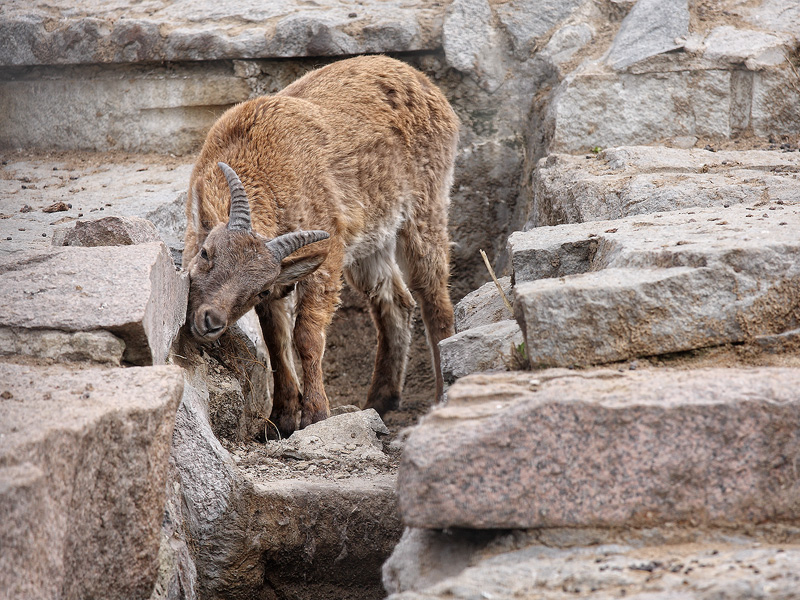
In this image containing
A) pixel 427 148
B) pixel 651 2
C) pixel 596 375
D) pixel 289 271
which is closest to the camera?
pixel 596 375

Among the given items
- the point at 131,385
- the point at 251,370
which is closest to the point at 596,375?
the point at 131,385

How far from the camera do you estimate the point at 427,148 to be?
21.9ft

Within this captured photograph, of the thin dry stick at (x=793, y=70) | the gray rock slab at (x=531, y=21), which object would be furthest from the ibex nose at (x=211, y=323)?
the thin dry stick at (x=793, y=70)

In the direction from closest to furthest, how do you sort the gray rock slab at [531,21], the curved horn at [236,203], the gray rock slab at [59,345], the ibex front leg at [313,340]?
the gray rock slab at [59,345] → the curved horn at [236,203] → the ibex front leg at [313,340] → the gray rock slab at [531,21]

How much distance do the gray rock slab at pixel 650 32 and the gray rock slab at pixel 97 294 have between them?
14.9 ft

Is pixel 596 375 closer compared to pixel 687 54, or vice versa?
pixel 596 375

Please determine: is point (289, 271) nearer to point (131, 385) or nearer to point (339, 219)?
point (339, 219)

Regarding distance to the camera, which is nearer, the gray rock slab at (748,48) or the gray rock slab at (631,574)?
the gray rock slab at (631,574)

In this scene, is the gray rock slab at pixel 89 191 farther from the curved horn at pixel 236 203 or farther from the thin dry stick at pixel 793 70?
the thin dry stick at pixel 793 70

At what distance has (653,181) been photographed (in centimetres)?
518

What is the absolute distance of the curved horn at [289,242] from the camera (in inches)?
190

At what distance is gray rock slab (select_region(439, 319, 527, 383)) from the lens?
12.2 ft

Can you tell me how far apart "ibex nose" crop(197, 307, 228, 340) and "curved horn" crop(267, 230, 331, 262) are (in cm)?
56

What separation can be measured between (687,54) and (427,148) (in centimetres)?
221
